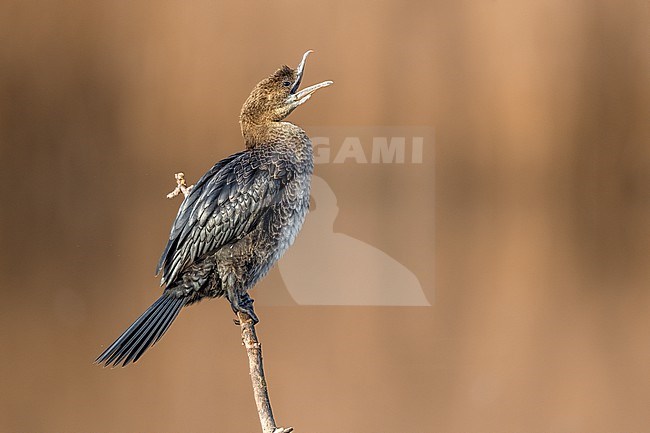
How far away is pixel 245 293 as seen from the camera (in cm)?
117

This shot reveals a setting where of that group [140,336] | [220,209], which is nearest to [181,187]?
→ [220,209]

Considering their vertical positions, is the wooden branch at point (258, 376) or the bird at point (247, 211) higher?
the bird at point (247, 211)

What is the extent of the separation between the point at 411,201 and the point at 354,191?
256 millimetres

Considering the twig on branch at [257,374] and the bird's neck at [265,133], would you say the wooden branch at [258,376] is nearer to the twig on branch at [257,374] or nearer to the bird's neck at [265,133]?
the twig on branch at [257,374]

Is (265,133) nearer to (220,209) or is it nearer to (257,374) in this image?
(220,209)

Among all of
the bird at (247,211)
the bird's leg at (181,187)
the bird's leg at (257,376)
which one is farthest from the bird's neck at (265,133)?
the bird's leg at (257,376)

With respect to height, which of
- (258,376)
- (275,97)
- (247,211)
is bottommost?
(258,376)

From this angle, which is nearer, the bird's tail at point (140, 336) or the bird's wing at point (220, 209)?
the bird's tail at point (140, 336)

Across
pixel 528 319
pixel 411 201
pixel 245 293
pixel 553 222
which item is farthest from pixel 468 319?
pixel 245 293

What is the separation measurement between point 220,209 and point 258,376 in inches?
8.5

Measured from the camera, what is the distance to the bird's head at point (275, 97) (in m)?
1.13

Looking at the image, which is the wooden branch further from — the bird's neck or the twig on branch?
the bird's neck

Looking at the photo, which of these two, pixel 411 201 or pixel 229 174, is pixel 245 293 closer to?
pixel 229 174

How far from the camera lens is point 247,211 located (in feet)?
3.68
